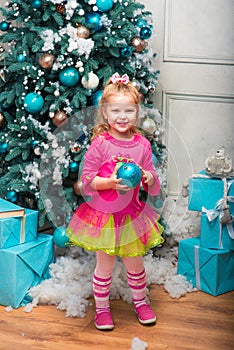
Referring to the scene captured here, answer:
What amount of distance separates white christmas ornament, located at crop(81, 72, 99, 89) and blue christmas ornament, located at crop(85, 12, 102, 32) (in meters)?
0.19

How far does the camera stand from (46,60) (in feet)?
8.87

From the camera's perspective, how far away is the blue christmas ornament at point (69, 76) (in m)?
2.71

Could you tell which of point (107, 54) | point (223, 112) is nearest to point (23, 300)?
point (107, 54)

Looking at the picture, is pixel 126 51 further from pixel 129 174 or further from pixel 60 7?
pixel 129 174

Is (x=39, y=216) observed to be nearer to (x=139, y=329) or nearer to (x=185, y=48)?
(x=139, y=329)

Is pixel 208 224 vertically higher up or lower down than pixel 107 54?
lower down

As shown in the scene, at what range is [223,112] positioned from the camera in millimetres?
3240

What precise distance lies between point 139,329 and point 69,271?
49 centimetres

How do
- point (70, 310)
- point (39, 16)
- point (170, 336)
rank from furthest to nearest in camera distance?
point (39, 16) < point (70, 310) < point (170, 336)

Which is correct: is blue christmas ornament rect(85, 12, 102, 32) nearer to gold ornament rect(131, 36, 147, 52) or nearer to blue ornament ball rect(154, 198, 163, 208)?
gold ornament rect(131, 36, 147, 52)

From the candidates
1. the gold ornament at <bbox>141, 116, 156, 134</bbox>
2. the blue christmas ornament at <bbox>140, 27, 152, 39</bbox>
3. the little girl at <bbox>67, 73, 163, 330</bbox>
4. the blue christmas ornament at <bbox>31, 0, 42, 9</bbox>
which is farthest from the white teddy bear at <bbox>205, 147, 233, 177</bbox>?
the blue christmas ornament at <bbox>31, 0, 42, 9</bbox>

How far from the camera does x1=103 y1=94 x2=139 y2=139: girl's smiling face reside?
7.59ft

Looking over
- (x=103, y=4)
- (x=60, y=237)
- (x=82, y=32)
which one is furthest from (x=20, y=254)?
(x=103, y=4)

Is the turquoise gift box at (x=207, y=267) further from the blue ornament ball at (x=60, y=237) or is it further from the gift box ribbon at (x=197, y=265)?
the blue ornament ball at (x=60, y=237)
